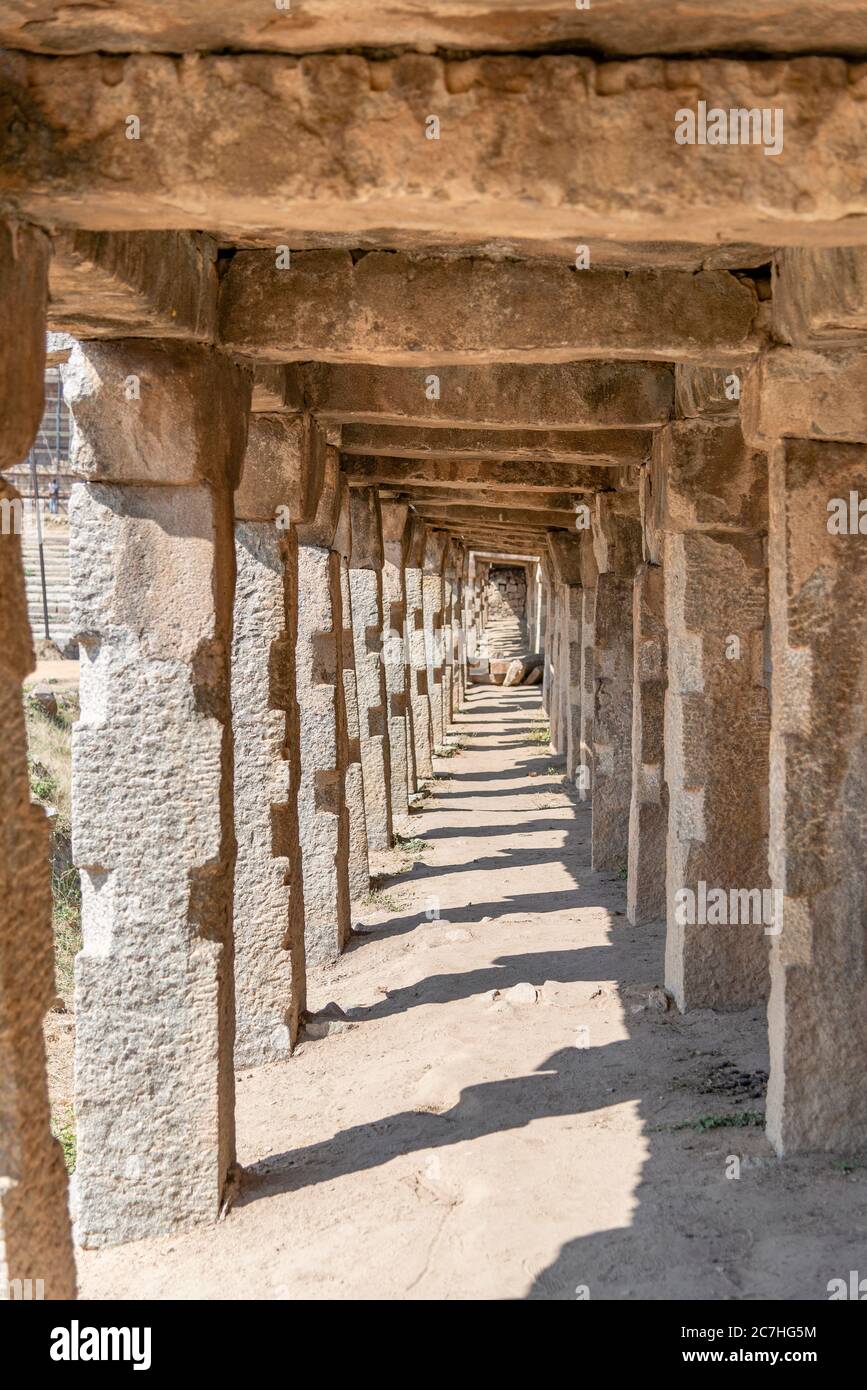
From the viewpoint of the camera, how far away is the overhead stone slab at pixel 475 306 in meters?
4.92

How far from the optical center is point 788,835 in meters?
4.94

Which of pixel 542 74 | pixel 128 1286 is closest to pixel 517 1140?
pixel 128 1286

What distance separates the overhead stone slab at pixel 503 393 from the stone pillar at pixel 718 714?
0.27 m

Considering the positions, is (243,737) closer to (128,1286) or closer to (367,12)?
(128,1286)

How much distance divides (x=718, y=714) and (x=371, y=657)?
5.68 meters

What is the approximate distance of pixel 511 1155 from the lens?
17.7 feet

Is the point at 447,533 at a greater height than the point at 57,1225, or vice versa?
the point at 447,533

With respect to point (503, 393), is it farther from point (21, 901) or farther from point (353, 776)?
point (353, 776)

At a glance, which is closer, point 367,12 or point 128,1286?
point 367,12

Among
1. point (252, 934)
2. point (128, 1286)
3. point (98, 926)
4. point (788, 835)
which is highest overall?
point (788, 835)

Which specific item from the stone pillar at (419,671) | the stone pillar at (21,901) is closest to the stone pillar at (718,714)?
the stone pillar at (21,901)

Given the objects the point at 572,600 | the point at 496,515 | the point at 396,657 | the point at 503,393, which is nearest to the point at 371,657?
the point at 396,657

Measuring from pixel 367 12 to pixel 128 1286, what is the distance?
4.14 m

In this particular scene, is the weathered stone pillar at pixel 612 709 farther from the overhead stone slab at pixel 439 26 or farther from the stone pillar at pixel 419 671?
the overhead stone slab at pixel 439 26
